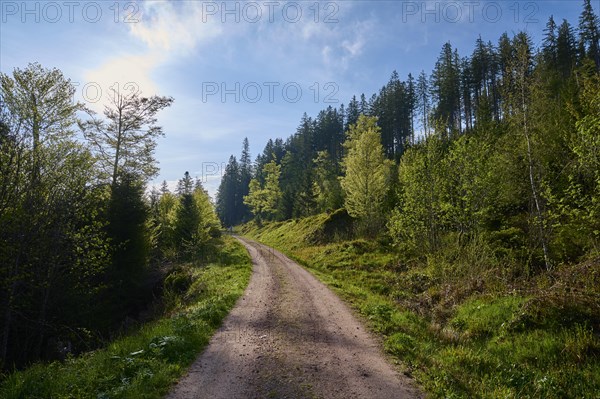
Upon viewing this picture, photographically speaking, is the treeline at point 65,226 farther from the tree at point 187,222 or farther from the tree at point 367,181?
the tree at point 367,181

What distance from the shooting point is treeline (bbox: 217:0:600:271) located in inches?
539

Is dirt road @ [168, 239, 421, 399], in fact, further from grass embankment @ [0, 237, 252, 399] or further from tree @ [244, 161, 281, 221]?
tree @ [244, 161, 281, 221]

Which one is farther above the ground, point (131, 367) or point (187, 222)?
point (187, 222)

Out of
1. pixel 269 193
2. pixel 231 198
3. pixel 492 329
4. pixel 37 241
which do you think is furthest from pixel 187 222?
pixel 231 198

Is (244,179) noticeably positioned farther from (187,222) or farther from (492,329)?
(492,329)

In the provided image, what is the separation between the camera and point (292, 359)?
24.8 feet

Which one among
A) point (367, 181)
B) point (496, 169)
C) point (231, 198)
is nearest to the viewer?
point (496, 169)

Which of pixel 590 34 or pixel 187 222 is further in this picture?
pixel 590 34

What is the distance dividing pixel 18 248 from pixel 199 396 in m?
8.34

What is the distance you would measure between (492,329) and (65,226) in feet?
45.8

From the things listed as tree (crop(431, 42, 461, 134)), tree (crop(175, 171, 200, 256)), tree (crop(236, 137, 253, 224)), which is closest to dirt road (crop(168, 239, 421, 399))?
tree (crop(175, 171, 200, 256))

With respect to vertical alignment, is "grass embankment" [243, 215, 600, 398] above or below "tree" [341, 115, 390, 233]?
below

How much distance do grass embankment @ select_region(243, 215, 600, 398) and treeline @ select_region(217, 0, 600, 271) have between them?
1829mm

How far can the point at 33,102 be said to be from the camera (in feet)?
55.1
